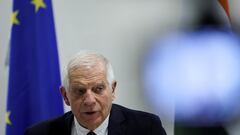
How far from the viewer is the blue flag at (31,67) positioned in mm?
2084

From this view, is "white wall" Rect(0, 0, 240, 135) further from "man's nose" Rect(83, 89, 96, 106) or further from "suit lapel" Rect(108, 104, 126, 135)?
"man's nose" Rect(83, 89, 96, 106)

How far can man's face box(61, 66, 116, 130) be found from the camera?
1342 mm

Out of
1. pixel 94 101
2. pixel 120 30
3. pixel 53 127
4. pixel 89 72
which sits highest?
pixel 120 30

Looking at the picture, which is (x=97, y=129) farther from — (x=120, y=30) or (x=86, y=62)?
(x=120, y=30)

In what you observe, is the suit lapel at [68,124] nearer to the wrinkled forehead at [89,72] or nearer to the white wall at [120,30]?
the wrinkled forehead at [89,72]

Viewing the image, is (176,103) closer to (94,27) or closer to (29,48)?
(94,27)

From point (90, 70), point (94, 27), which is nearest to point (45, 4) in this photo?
point (94, 27)

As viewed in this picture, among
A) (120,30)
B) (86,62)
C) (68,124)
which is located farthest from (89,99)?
(120,30)

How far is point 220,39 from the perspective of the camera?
2.39 m

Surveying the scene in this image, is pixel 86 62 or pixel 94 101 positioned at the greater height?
pixel 86 62

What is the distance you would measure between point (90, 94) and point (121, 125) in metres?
0.23

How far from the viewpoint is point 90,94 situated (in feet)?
4.44

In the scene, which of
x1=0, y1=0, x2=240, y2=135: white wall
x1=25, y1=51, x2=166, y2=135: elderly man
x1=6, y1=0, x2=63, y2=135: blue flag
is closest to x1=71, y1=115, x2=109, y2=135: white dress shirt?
x1=25, y1=51, x2=166, y2=135: elderly man

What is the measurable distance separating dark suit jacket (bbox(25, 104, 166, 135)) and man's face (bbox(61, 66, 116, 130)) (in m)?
0.10
